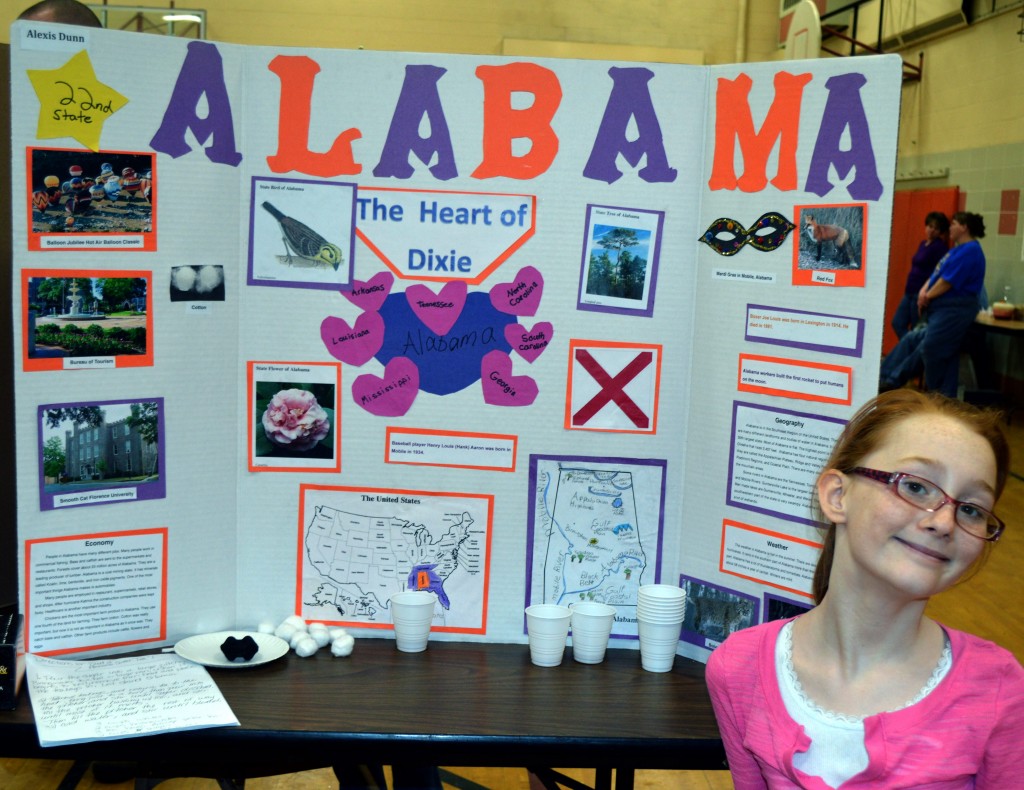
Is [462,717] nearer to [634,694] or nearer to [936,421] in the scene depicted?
[634,694]

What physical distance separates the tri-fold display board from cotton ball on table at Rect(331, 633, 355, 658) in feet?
0.24

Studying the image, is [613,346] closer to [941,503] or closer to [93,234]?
[941,503]

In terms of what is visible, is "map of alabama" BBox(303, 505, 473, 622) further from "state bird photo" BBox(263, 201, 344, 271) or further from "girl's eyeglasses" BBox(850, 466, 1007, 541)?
"girl's eyeglasses" BBox(850, 466, 1007, 541)

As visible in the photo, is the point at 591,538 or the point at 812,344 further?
the point at 591,538

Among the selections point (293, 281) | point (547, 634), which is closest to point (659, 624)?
point (547, 634)

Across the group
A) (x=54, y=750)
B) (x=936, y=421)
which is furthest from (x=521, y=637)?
(x=936, y=421)

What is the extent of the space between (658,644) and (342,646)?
20.7 inches

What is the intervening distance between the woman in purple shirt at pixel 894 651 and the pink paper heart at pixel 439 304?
72 cm

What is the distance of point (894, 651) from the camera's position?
1.24 meters

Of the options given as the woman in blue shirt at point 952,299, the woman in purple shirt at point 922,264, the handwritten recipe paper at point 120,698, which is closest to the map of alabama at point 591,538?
the handwritten recipe paper at point 120,698

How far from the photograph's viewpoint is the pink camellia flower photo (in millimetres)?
1796

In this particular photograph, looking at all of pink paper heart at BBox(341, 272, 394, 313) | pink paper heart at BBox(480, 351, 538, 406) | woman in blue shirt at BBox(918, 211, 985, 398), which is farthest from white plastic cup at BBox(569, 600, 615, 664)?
woman in blue shirt at BBox(918, 211, 985, 398)

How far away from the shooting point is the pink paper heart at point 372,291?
1.78 meters

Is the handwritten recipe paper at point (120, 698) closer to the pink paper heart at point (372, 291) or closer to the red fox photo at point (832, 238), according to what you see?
the pink paper heart at point (372, 291)
